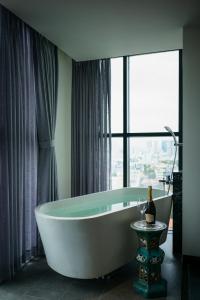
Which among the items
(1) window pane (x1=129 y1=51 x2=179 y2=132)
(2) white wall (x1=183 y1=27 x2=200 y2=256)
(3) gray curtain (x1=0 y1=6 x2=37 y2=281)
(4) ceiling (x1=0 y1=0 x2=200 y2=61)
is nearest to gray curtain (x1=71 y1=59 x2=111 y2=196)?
(1) window pane (x1=129 y1=51 x2=179 y2=132)

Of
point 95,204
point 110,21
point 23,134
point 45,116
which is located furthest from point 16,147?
point 110,21

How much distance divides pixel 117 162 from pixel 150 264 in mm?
2224

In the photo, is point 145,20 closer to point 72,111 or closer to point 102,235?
point 72,111

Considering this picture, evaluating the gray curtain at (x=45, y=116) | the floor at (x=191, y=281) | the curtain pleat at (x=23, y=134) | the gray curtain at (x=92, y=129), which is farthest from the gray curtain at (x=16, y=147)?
the floor at (x=191, y=281)

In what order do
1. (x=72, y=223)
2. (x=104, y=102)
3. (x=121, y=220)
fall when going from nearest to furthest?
(x=72, y=223) → (x=121, y=220) → (x=104, y=102)

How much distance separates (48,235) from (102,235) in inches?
19.0

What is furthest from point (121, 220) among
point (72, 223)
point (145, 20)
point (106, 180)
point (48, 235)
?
point (145, 20)

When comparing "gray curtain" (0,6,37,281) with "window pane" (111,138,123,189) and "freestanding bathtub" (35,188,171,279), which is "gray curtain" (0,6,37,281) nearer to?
"freestanding bathtub" (35,188,171,279)

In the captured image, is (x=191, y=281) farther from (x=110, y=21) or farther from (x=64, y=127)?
(x=110, y=21)

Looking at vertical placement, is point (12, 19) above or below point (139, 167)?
above

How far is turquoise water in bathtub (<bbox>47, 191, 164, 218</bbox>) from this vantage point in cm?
300

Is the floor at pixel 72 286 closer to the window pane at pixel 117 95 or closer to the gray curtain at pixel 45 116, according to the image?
the gray curtain at pixel 45 116

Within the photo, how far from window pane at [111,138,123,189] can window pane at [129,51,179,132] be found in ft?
1.05

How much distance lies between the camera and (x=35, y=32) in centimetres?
321
